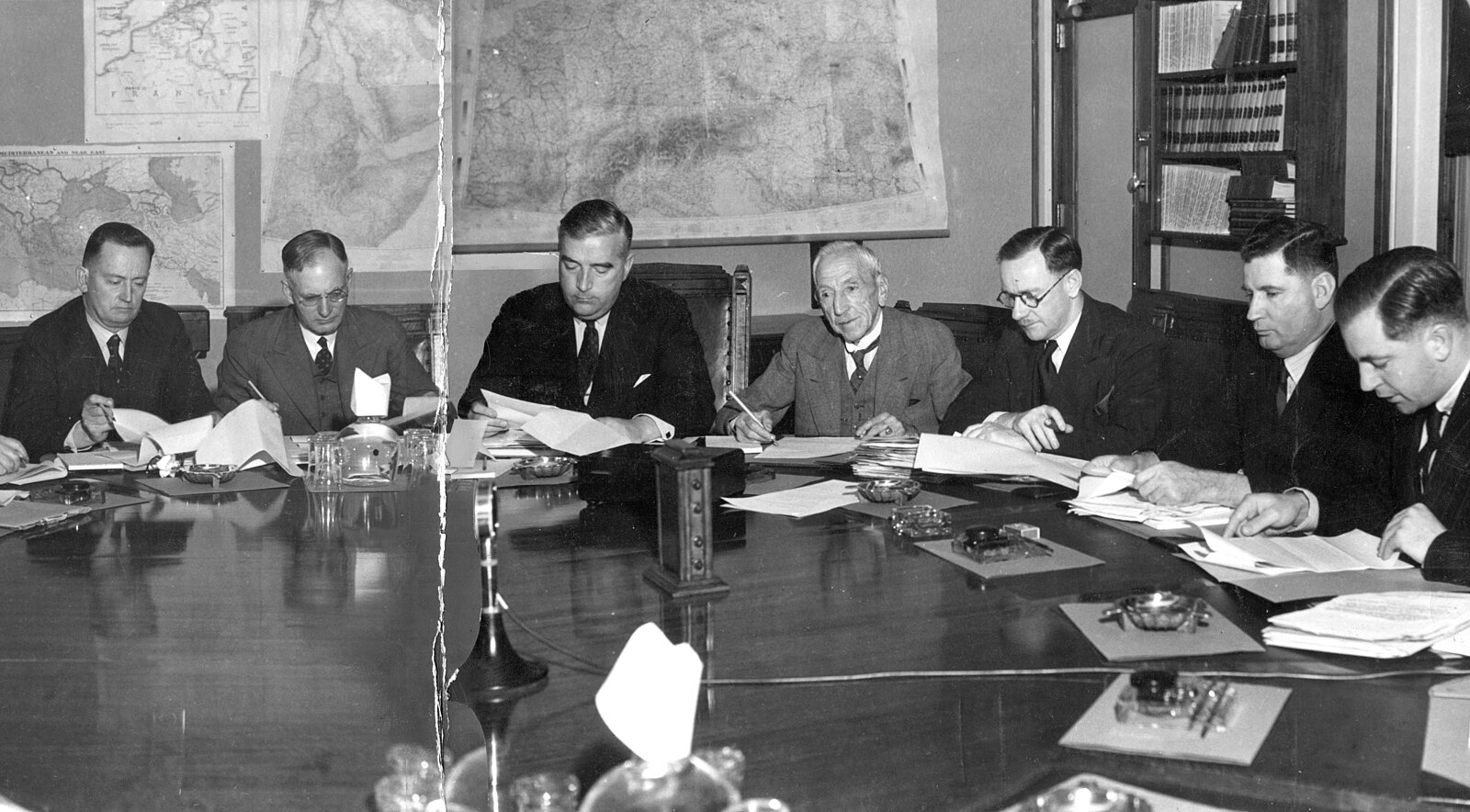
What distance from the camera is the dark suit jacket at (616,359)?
3.05m

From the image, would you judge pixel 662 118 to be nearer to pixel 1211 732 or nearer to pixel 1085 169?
pixel 1085 169

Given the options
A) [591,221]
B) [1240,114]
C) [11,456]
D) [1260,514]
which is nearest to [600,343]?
[591,221]

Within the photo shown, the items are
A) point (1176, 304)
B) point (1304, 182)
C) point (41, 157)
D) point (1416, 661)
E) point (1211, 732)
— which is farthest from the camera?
point (1176, 304)

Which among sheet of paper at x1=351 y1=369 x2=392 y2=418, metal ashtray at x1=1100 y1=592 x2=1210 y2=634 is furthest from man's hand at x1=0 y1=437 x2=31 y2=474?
metal ashtray at x1=1100 y1=592 x2=1210 y2=634

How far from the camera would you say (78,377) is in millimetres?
2326

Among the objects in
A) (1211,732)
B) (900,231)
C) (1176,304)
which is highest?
(900,231)

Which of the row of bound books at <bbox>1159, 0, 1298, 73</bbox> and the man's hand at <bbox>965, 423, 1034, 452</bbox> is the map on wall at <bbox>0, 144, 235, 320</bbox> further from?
the row of bound books at <bbox>1159, 0, 1298, 73</bbox>

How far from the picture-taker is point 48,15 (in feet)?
6.68

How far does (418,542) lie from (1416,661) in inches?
49.0

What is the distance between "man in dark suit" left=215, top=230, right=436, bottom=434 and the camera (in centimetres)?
236

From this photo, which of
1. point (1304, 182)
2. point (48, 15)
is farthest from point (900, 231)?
point (48, 15)

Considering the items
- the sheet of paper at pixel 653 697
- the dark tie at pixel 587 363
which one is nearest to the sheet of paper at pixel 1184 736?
the sheet of paper at pixel 653 697

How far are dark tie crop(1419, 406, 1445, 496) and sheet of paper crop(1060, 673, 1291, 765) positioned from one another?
1037mm

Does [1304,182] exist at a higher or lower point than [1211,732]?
higher
